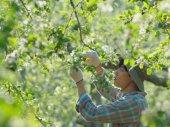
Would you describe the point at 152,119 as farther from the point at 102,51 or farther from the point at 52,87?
the point at 52,87

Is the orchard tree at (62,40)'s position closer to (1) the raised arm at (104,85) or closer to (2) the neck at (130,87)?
(1) the raised arm at (104,85)

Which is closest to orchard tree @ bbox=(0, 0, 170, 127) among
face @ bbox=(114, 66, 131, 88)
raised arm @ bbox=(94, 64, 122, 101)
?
raised arm @ bbox=(94, 64, 122, 101)

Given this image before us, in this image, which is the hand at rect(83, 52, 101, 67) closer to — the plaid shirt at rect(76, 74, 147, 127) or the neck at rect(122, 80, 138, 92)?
the plaid shirt at rect(76, 74, 147, 127)

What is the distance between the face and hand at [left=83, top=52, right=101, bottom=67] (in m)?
0.32

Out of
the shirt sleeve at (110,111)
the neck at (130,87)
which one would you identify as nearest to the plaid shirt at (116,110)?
the shirt sleeve at (110,111)

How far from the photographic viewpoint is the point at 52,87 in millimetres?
32094

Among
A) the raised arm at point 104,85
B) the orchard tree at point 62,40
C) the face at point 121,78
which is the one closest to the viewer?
the orchard tree at point 62,40

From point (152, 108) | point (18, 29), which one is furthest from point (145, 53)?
point (152, 108)

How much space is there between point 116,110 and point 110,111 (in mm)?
60

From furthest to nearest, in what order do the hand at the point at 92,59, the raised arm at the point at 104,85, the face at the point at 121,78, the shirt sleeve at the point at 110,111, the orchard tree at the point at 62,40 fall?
the face at the point at 121,78 < the shirt sleeve at the point at 110,111 < the hand at the point at 92,59 < the raised arm at the point at 104,85 < the orchard tree at the point at 62,40

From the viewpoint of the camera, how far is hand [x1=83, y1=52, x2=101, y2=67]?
450cm

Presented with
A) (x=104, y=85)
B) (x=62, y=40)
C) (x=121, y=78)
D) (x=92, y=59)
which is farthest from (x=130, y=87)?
(x=62, y=40)

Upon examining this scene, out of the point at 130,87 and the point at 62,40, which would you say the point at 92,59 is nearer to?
the point at 130,87

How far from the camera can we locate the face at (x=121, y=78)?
501cm
